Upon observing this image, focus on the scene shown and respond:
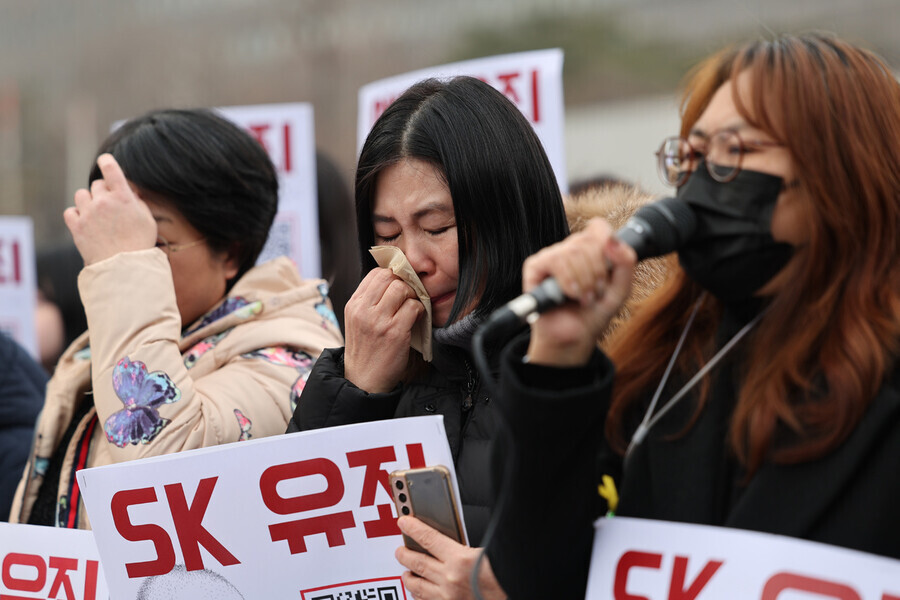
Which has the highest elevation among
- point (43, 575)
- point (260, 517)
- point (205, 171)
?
point (205, 171)

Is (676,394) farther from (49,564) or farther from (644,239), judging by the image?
(49,564)

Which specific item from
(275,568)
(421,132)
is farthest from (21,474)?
(421,132)

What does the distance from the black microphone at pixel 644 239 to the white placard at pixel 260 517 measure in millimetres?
498

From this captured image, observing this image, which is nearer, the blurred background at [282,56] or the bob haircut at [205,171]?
the bob haircut at [205,171]

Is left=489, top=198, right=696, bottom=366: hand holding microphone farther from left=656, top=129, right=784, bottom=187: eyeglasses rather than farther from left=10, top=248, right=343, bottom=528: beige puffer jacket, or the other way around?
left=10, top=248, right=343, bottom=528: beige puffer jacket

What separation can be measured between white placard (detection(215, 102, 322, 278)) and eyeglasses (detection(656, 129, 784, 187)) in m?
2.43

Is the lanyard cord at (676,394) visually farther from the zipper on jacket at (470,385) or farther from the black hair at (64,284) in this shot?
the black hair at (64,284)

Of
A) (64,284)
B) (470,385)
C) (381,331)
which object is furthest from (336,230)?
(470,385)

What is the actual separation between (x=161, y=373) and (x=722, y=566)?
1270 millimetres

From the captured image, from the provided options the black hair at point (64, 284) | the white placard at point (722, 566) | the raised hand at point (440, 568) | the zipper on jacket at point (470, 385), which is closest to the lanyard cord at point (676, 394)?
the white placard at point (722, 566)

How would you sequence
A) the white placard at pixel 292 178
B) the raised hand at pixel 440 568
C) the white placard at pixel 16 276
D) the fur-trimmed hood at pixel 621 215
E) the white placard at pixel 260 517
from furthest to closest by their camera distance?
the white placard at pixel 16 276 → the white placard at pixel 292 178 → the fur-trimmed hood at pixel 621 215 → the white placard at pixel 260 517 → the raised hand at pixel 440 568

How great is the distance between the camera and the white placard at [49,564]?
1.93 metres

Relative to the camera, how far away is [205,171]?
2461mm

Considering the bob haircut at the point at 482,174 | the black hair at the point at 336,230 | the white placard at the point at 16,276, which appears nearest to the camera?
the bob haircut at the point at 482,174
